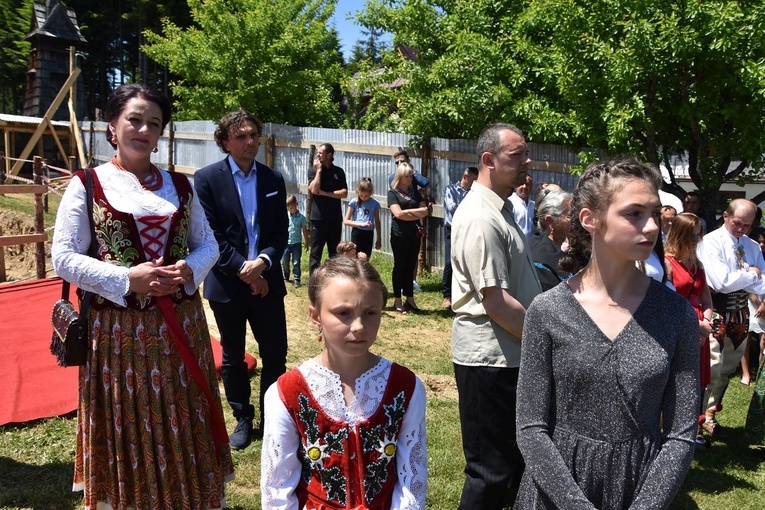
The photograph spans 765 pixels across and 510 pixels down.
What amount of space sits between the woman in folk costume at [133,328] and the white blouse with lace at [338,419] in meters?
1.20

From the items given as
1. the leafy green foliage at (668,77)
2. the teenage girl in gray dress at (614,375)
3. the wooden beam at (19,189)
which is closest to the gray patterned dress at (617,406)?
the teenage girl in gray dress at (614,375)

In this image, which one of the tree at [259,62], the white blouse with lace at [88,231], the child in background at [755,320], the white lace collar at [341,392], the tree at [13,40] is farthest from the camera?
the tree at [13,40]

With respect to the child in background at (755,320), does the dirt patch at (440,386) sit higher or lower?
lower

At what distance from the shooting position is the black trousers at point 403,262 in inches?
380

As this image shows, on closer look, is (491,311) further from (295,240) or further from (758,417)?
(295,240)

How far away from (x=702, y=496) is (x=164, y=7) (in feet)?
122

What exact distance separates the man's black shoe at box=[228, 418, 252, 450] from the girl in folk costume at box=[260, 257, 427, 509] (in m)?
2.46

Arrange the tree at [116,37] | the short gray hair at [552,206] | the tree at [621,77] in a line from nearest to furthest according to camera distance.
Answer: the short gray hair at [552,206], the tree at [621,77], the tree at [116,37]

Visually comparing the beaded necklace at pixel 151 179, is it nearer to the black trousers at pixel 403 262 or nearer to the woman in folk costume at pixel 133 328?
the woman in folk costume at pixel 133 328

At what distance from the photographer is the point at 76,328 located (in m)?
3.41

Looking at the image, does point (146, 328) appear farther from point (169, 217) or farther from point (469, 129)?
point (469, 129)

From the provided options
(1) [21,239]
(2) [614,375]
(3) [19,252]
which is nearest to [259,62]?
(3) [19,252]

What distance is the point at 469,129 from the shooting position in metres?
11.5

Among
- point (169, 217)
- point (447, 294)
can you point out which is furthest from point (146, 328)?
point (447, 294)
